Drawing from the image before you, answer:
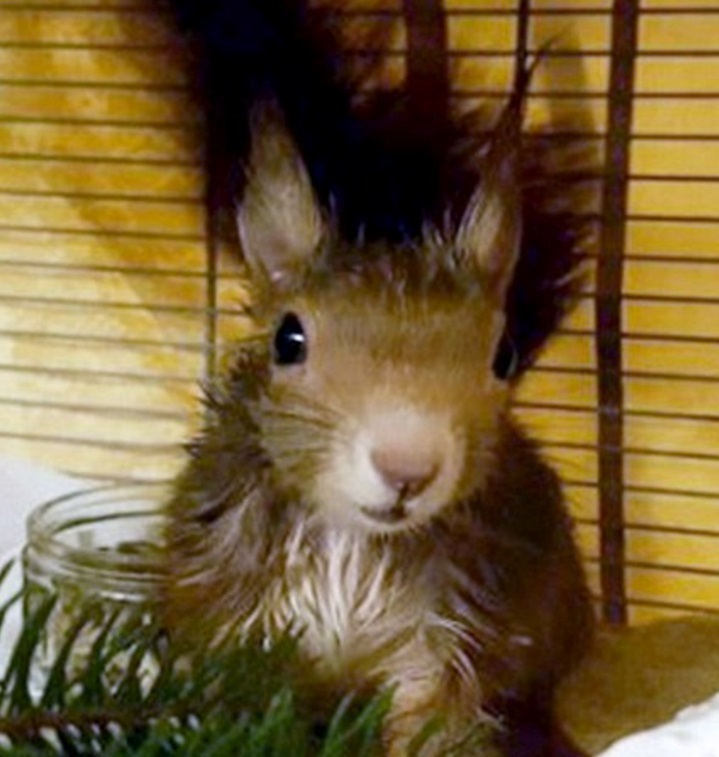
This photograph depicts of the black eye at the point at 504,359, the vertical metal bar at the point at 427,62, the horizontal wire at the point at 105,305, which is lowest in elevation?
the horizontal wire at the point at 105,305

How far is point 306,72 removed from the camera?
64 cm

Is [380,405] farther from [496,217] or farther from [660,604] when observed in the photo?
[660,604]

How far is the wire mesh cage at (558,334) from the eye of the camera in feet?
2.44

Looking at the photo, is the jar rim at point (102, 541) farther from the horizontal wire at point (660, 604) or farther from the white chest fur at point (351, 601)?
the horizontal wire at point (660, 604)

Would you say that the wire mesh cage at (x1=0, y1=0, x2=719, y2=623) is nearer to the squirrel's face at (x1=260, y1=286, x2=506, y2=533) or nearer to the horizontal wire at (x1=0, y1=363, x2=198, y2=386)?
the horizontal wire at (x1=0, y1=363, x2=198, y2=386)

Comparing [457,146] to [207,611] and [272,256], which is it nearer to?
[272,256]

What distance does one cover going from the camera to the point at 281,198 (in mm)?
583

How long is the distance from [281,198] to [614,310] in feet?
0.81

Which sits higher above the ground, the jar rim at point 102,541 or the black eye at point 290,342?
the black eye at point 290,342

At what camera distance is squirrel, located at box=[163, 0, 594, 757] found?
0.53 m

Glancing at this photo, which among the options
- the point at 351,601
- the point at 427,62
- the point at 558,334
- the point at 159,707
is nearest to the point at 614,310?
the point at 558,334

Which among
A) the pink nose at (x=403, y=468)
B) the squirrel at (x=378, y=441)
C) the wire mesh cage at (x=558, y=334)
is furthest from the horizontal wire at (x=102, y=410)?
the pink nose at (x=403, y=468)

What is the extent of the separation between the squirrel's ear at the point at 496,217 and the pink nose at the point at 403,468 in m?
0.10

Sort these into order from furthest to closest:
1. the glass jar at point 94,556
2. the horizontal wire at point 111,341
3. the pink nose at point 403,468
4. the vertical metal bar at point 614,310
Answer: the horizontal wire at point 111,341
the vertical metal bar at point 614,310
the glass jar at point 94,556
the pink nose at point 403,468
